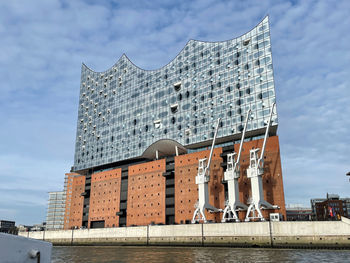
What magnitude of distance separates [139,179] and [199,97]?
21.9 metres

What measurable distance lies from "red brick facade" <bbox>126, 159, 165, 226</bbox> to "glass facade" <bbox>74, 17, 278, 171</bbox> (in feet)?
18.7

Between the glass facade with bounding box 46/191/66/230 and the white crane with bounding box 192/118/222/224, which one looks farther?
the glass facade with bounding box 46/191/66/230

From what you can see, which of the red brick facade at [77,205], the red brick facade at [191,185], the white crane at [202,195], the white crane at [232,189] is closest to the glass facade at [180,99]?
the red brick facade at [191,185]

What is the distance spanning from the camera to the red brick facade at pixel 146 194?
6525 centimetres

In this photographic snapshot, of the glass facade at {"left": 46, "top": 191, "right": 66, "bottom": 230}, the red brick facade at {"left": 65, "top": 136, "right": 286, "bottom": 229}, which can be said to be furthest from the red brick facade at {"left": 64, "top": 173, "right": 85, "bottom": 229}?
the glass facade at {"left": 46, "top": 191, "right": 66, "bottom": 230}

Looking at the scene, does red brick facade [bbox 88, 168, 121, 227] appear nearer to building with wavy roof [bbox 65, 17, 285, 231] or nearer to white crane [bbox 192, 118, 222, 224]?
building with wavy roof [bbox 65, 17, 285, 231]

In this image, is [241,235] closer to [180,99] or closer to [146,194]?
[146,194]

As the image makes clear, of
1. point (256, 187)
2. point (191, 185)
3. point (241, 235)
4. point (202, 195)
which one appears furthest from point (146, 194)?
point (241, 235)

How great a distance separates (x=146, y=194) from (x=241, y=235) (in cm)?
2659

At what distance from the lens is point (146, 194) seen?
68.4 m

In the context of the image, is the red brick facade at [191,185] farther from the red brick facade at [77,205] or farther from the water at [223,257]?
the red brick facade at [77,205]

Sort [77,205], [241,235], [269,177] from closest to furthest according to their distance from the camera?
[241,235] → [269,177] → [77,205]

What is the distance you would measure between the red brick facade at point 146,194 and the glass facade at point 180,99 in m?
5.70

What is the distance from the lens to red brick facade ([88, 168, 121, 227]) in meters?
73.2
